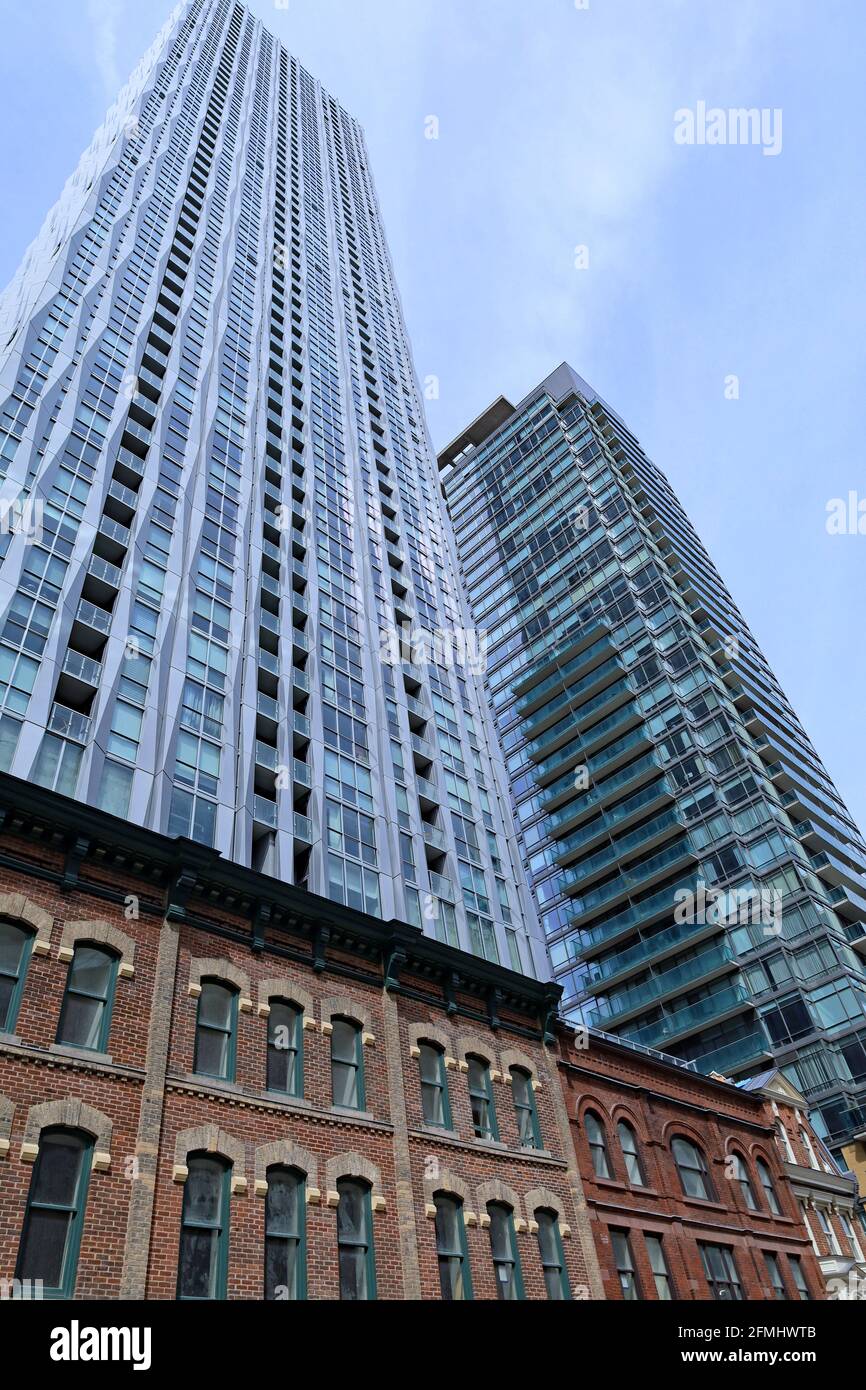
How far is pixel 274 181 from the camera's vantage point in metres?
63.9

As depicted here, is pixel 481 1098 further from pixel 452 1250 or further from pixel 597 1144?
pixel 597 1144

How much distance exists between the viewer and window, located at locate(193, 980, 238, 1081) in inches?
703

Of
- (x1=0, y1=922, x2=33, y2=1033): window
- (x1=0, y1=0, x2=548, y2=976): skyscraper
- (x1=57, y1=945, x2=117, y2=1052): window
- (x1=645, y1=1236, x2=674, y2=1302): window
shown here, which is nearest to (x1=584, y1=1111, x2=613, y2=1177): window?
(x1=645, y1=1236, x2=674, y2=1302): window

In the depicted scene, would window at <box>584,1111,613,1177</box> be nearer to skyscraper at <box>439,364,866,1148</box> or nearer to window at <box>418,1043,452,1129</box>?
window at <box>418,1043,452,1129</box>

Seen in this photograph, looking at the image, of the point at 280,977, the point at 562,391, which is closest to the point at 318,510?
the point at 280,977

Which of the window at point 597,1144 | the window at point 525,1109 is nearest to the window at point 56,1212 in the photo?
the window at point 525,1109

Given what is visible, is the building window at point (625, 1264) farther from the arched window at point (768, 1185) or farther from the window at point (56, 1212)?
the window at point (56, 1212)

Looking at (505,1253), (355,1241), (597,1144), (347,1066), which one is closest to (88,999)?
(347,1066)

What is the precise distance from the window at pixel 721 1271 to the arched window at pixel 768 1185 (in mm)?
3867

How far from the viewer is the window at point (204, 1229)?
15.3m

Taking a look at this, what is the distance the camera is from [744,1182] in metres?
29.3

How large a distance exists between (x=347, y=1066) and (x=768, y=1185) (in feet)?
59.1

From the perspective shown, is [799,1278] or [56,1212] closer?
[56,1212]
